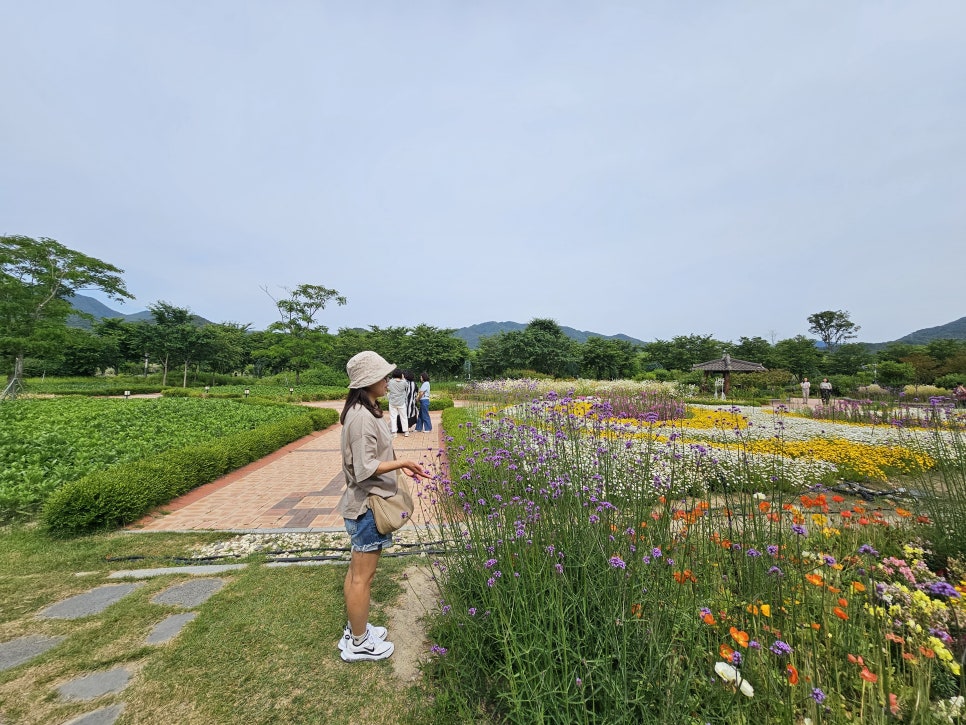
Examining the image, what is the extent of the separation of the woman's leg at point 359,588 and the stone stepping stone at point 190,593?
1452mm

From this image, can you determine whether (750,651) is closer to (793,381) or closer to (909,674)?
(909,674)

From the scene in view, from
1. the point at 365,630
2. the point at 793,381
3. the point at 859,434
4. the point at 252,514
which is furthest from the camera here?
the point at 793,381

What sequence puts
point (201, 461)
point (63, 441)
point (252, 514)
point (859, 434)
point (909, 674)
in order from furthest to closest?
point (859, 434)
point (63, 441)
point (201, 461)
point (252, 514)
point (909, 674)

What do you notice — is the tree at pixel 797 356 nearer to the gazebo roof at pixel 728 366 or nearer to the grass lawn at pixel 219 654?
the gazebo roof at pixel 728 366

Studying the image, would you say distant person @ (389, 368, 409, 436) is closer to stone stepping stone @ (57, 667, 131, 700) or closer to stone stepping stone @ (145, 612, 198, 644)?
stone stepping stone @ (145, 612, 198, 644)

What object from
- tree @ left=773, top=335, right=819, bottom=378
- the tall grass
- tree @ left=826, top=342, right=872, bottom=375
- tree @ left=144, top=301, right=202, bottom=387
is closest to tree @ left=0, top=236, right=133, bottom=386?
tree @ left=144, top=301, right=202, bottom=387

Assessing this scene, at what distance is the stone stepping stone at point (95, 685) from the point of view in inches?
73.0

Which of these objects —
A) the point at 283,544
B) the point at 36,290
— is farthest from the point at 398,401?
the point at 36,290

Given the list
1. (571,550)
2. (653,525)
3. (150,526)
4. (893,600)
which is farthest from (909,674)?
(150,526)

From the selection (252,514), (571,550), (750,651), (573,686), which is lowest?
(252,514)

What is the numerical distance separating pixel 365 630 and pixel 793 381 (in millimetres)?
30627

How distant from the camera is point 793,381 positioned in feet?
80.6

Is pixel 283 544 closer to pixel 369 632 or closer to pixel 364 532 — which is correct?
pixel 369 632

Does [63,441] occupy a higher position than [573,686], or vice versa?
[63,441]
